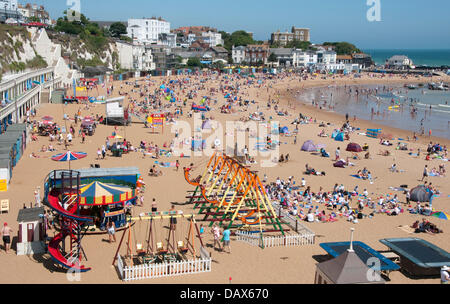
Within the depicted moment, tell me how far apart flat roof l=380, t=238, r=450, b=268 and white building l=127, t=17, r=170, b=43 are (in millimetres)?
125982

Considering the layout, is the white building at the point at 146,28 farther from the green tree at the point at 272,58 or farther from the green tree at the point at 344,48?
the green tree at the point at 344,48

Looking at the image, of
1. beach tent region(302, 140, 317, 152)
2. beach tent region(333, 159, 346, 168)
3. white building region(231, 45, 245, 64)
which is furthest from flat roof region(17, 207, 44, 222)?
white building region(231, 45, 245, 64)

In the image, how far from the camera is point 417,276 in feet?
39.7

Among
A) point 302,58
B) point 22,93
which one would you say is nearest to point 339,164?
point 22,93

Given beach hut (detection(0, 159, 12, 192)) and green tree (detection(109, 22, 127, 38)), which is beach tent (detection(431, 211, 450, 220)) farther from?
green tree (detection(109, 22, 127, 38))

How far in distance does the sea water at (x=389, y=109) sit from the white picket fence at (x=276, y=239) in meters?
29.2

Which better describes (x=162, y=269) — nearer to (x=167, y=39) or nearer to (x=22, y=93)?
(x=22, y=93)

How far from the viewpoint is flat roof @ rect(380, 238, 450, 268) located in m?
11.9

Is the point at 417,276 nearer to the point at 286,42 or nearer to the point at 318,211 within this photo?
the point at 318,211

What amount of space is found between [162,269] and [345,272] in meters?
5.31

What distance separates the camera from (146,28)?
13750cm
